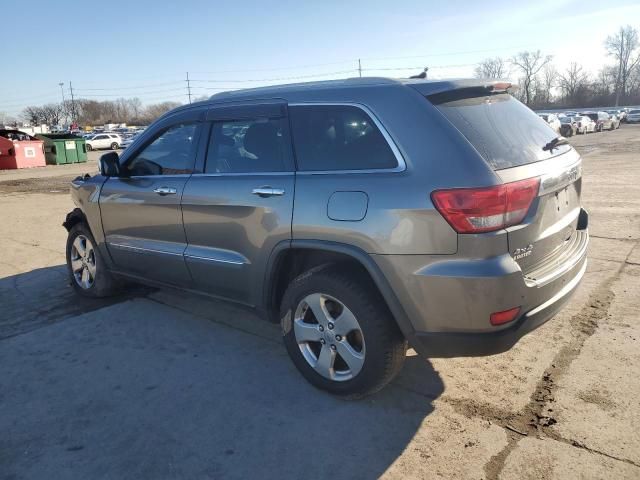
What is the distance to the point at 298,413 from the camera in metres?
3.06

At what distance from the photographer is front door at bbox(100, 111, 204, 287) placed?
13.1ft

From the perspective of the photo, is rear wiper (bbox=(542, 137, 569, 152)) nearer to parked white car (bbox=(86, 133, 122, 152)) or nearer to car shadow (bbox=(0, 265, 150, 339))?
car shadow (bbox=(0, 265, 150, 339))

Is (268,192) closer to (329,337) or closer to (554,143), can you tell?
(329,337)

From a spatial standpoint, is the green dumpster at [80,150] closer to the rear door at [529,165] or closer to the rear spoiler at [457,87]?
the rear spoiler at [457,87]

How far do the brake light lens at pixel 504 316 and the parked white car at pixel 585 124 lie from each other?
41.9 m

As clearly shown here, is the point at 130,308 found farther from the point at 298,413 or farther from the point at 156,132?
the point at 298,413

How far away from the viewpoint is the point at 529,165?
2.80 metres

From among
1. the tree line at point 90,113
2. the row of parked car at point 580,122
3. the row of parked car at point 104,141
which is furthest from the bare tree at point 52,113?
the row of parked car at point 580,122

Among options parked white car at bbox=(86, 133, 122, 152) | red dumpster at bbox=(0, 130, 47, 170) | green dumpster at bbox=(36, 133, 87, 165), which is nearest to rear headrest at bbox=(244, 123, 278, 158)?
red dumpster at bbox=(0, 130, 47, 170)

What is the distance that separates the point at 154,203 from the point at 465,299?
8.68 ft

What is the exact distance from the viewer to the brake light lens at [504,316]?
8.52 ft

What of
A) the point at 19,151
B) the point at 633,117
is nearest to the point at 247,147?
the point at 19,151

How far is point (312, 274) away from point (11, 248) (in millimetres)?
6218

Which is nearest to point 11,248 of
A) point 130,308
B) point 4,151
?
point 130,308
